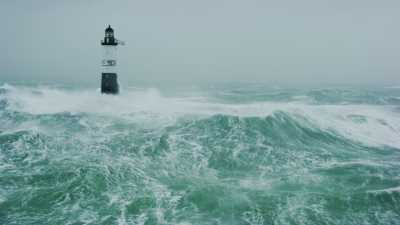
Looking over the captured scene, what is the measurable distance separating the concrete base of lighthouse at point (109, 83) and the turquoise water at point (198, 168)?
5.25 metres

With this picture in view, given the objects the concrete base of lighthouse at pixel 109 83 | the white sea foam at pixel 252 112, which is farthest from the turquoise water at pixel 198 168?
the concrete base of lighthouse at pixel 109 83

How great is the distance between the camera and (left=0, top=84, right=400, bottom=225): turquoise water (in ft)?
27.7

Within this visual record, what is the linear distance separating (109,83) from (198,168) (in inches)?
617

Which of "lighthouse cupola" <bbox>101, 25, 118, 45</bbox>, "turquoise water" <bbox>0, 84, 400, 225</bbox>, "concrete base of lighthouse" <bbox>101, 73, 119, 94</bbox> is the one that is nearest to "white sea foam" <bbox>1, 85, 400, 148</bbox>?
"turquoise water" <bbox>0, 84, 400, 225</bbox>

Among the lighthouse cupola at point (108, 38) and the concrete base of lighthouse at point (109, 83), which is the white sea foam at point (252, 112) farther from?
the lighthouse cupola at point (108, 38)

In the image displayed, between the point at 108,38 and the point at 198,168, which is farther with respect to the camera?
the point at 108,38

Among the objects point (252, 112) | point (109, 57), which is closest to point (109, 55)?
point (109, 57)

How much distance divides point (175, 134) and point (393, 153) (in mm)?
10332

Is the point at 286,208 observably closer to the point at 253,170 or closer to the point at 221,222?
the point at 221,222

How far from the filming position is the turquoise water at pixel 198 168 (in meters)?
8.44

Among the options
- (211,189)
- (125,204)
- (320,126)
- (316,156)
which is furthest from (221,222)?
(320,126)

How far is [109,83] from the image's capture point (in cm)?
2466

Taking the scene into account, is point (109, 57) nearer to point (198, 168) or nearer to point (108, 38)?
point (108, 38)

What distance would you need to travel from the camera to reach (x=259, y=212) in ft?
27.6
